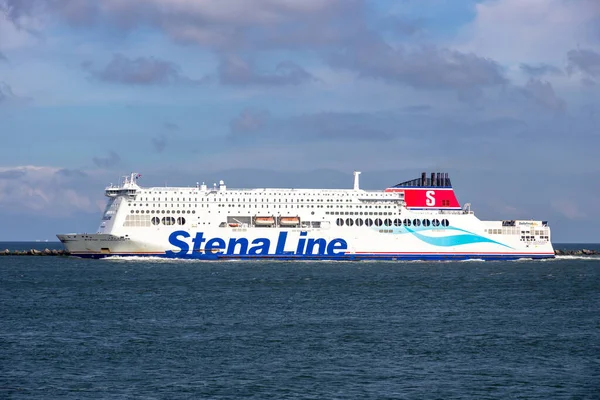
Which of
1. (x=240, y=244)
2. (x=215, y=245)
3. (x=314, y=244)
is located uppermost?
(x=314, y=244)

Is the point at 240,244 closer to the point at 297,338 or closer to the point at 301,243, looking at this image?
the point at 301,243

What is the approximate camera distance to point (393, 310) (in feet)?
118

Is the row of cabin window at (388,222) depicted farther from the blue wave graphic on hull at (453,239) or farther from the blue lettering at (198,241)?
the blue lettering at (198,241)

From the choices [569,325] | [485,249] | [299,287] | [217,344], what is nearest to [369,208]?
[485,249]

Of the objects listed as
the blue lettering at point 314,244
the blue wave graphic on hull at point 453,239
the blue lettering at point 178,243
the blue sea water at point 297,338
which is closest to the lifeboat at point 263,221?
the blue lettering at point 314,244

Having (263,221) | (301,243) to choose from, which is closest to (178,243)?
(263,221)

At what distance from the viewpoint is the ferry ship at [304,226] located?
65.7 m

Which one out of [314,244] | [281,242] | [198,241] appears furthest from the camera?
[314,244]

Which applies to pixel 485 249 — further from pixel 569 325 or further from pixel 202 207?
pixel 569 325

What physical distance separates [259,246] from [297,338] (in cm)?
3870

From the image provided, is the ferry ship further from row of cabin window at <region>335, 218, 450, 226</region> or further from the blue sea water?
the blue sea water

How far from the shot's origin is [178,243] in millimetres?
65625

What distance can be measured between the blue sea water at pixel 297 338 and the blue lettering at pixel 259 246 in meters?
16.2

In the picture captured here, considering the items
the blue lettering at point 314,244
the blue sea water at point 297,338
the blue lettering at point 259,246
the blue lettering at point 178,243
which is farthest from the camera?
the blue lettering at point 314,244
